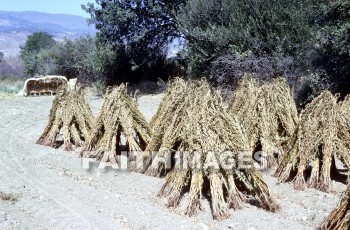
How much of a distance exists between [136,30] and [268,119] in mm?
10956

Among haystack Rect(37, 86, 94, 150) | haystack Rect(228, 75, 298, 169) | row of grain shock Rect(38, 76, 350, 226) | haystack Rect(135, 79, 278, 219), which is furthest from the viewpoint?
haystack Rect(37, 86, 94, 150)

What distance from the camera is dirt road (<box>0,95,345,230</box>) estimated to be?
549cm

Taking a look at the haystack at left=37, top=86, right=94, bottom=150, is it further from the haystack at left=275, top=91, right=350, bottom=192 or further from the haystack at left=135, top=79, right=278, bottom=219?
the haystack at left=275, top=91, right=350, bottom=192

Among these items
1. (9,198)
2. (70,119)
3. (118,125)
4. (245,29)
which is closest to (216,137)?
(118,125)

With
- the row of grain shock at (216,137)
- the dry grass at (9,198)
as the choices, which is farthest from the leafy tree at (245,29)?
the dry grass at (9,198)

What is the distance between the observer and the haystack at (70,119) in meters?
9.24

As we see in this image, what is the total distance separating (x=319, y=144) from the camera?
6777mm

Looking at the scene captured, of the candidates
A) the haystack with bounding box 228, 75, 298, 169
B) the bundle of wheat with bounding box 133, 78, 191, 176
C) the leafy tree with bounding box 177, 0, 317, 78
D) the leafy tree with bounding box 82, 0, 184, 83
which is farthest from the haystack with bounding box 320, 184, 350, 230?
the leafy tree with bounding box 82, 0, 184, 83

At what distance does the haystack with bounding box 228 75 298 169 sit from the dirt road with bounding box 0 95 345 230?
0.64m

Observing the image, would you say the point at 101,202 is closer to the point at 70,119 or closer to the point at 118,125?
the point at 118,125

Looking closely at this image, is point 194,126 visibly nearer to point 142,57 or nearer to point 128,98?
point 128,98

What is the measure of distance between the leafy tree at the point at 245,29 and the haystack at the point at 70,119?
6156 millimetres

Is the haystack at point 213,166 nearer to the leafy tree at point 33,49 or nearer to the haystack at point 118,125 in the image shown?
the haystack at point 118,125

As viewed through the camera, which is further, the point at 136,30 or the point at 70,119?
the point at 136,30
